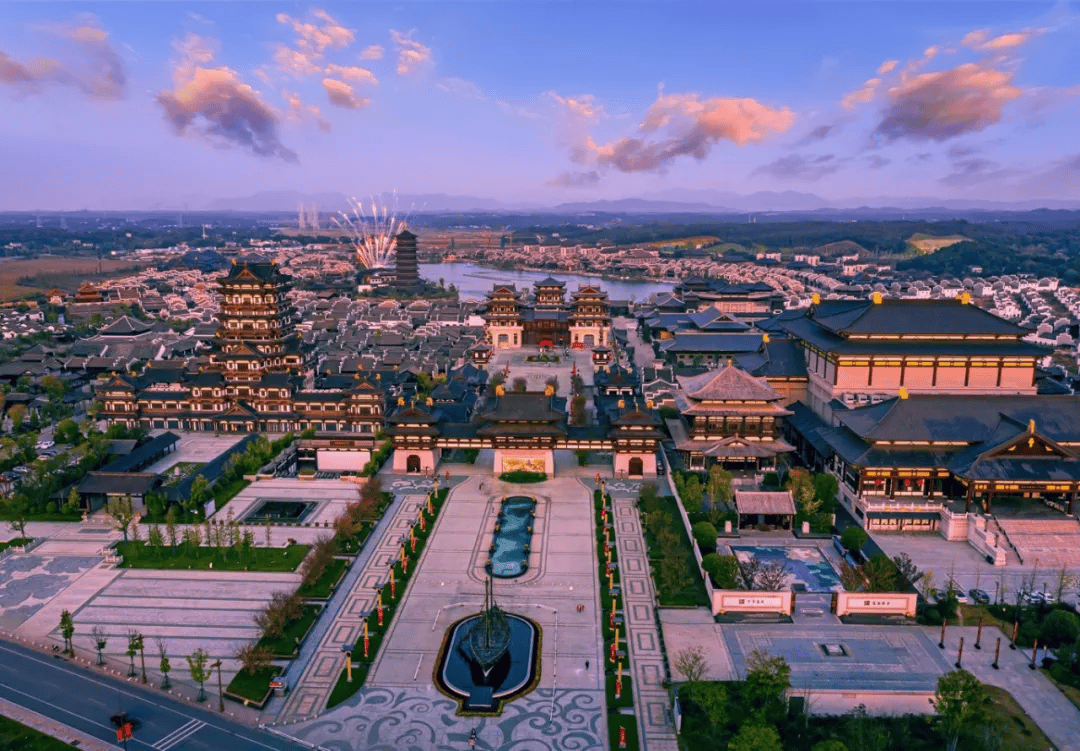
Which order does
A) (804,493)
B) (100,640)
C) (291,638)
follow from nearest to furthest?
(100,640), (291,638), (804,493)

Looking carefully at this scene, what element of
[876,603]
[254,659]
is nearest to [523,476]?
[876,603]

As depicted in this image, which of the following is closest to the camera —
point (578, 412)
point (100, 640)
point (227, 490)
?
point (100, 640)

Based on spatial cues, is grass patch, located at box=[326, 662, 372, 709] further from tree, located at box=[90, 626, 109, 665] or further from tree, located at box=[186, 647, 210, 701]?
tree, located at box=[90, 626, 109, 665]

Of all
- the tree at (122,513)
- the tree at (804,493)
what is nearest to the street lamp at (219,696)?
the tree at (122,513)

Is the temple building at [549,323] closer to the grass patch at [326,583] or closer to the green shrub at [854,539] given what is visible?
the green shrub at [854,539]

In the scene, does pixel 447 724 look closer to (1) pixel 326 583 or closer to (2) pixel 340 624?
(2) pixel 340 624

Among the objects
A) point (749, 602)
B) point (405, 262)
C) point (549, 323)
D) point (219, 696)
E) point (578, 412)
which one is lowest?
point (219, 696)
